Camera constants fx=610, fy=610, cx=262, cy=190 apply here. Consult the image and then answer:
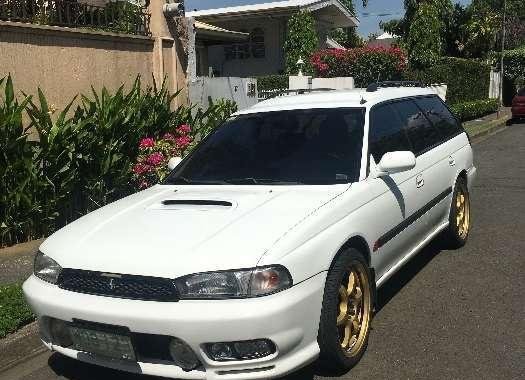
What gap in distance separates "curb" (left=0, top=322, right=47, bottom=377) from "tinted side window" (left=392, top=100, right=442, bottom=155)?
3.24 m

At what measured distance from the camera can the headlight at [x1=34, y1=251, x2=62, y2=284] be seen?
340 centimetres

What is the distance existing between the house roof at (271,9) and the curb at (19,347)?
22.4m

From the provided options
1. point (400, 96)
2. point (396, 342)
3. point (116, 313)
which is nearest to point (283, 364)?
point (116, 313)

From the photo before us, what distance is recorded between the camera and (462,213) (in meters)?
6.33

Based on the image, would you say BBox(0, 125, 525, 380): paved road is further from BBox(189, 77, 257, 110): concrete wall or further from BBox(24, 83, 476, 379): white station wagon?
BBox(189, 77, 257, 110): concrete wall

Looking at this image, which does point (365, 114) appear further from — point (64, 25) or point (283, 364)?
point (64, 25)

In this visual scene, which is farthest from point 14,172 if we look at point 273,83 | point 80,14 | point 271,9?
point 271,9

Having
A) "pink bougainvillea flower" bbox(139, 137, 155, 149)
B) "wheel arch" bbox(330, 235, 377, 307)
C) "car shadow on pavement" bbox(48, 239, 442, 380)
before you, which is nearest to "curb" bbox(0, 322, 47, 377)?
"car shadow on pavement" bbox(48, 239, 442, 380)

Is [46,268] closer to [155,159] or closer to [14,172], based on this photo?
[14,172]

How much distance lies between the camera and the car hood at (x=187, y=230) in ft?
10.1

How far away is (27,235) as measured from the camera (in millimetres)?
6695

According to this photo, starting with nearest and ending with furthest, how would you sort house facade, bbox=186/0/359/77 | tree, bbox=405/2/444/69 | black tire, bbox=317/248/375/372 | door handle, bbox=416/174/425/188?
black tire, bbox=317/248/375/372 → door handle, bbox=416/174/425/188 → tree, bbox=405/2/444/69 → house facade, bbox=186/0/359/77

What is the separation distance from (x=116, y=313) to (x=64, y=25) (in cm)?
590

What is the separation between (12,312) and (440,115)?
426 cm
